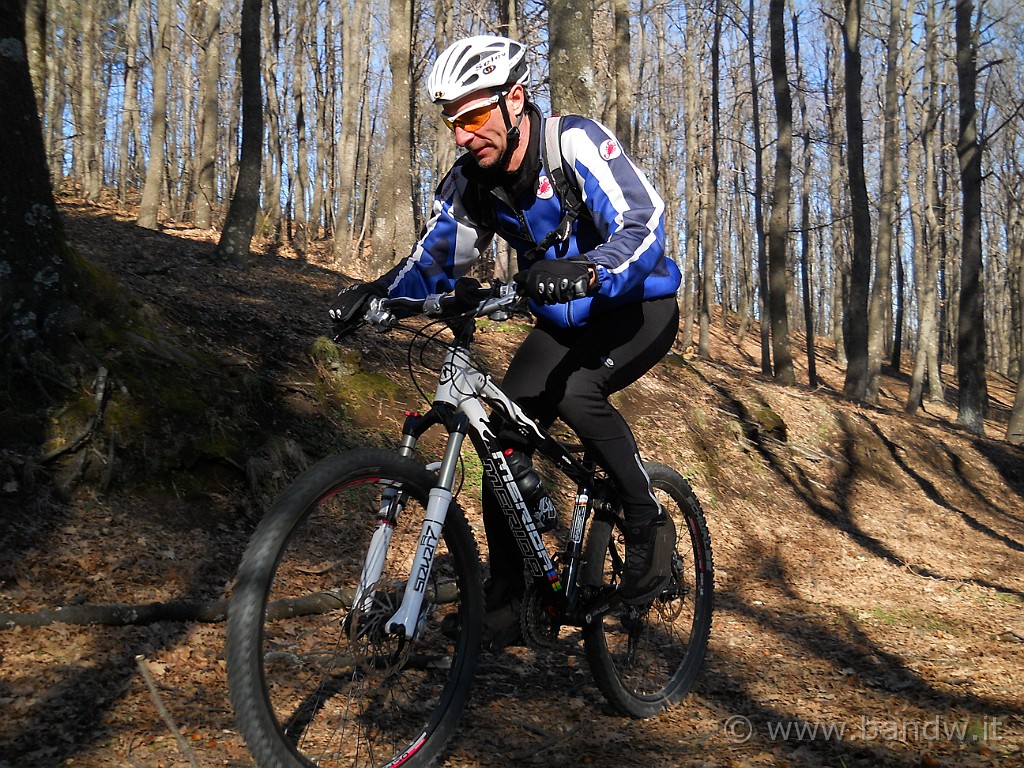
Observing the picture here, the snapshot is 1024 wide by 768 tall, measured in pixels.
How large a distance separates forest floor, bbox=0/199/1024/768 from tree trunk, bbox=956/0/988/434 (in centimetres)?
780

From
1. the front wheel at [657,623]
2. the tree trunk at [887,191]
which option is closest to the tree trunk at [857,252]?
Answer: the tree trunk at [887,191]

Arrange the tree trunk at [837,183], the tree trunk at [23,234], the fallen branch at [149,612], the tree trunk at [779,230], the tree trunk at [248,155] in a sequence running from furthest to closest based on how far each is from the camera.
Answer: the tree trunk at [837,183] → the tree trunk at [779,230] → the tree trunk at [248,155] → the tree trunk at [23,234] → the fallen branch at [149,612]

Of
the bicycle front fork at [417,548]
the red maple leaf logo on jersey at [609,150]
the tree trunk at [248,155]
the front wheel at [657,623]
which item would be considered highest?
the tree trunk at [248,155]

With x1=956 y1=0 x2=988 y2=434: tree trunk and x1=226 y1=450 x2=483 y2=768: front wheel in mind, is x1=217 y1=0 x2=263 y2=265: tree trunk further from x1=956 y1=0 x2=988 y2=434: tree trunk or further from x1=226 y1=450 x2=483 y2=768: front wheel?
x1=956 y1=0 x2=988 y2=434: tree trunk

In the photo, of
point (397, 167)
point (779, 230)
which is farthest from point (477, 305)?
point (779, 230)

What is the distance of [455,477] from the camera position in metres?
3.06

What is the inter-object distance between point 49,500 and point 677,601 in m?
3.38

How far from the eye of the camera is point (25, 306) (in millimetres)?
4762

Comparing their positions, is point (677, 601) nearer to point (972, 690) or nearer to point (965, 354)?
point (972, 690)

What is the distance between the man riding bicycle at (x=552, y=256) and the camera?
3092 millimetres

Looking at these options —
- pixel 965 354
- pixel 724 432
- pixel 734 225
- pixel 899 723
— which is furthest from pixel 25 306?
pixel 734 225

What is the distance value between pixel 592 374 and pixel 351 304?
103cm

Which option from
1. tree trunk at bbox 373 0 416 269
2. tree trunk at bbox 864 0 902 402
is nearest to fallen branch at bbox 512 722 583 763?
tree trunk at bbox 373 0 416 269

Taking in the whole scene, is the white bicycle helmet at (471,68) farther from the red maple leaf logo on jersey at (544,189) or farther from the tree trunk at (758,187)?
the tree trunk at (758,187)
